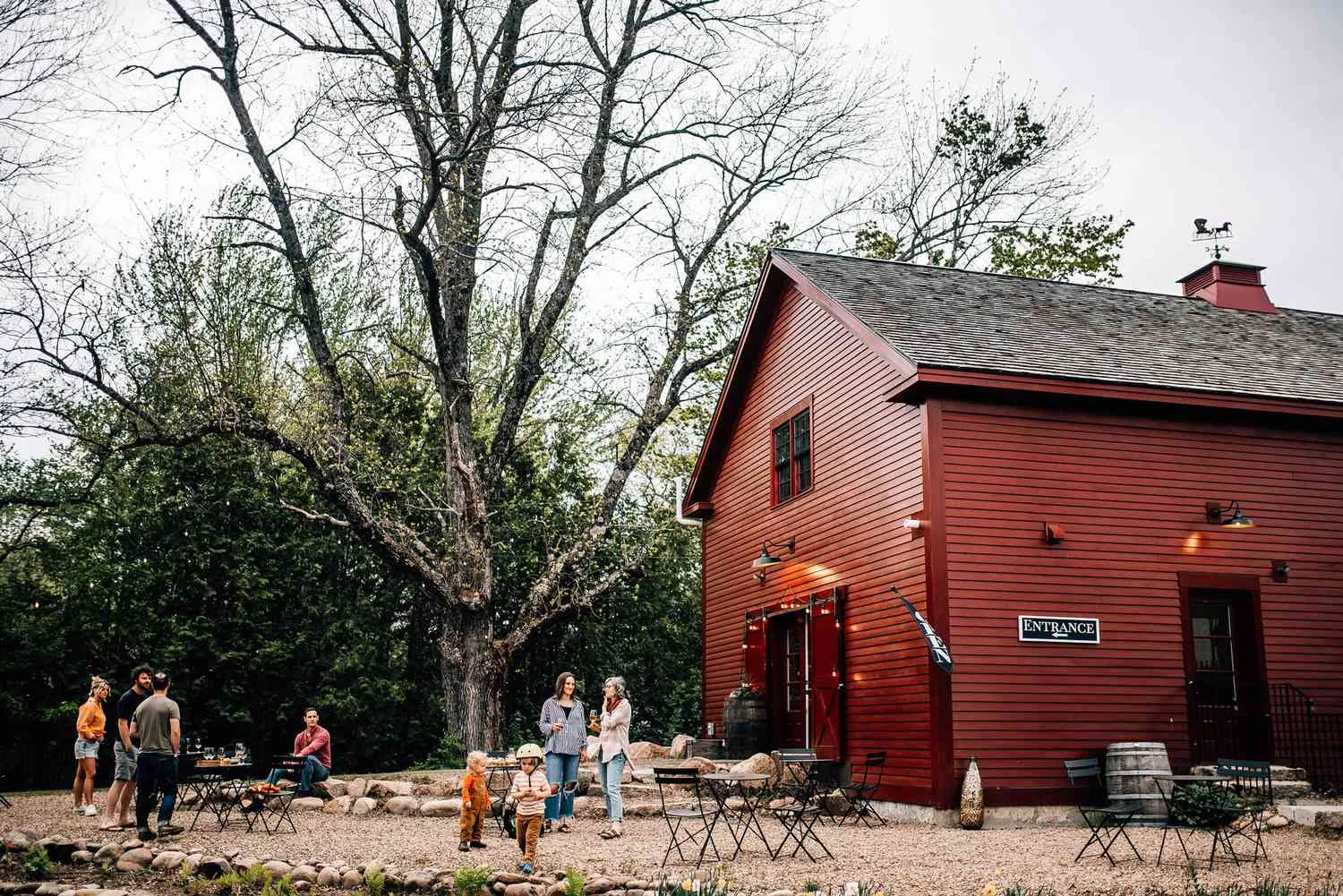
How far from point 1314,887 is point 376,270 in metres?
15.1

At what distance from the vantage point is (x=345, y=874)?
24.9ft

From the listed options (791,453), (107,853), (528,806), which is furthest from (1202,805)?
(107,853)

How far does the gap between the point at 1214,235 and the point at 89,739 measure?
1768 centimetres

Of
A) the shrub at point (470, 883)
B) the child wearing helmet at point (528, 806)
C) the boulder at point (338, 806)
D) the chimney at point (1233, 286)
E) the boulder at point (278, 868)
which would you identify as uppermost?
the chimney at point (1233, 286)

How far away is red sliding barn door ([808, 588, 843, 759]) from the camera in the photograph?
13.4 m

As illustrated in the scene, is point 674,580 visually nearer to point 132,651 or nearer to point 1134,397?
point 132,651

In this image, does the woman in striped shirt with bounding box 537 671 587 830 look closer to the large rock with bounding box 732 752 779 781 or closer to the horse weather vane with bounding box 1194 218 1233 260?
the large rock with bounding box 732 752 779 781

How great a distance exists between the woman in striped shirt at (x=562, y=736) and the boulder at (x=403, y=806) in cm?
258

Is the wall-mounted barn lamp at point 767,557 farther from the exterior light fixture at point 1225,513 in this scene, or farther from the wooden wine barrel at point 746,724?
the exterior light fixture at point 1225,513

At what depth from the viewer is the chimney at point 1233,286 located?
55.7 feet

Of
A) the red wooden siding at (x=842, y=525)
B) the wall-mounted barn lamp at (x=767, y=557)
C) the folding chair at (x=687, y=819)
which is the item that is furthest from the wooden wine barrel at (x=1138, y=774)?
the wall-mounted barn lamp at (x=767, y=557)

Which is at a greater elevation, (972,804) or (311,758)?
(311,758)

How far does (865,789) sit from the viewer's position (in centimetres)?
1219

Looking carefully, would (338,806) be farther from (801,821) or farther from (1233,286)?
(1233,286)
